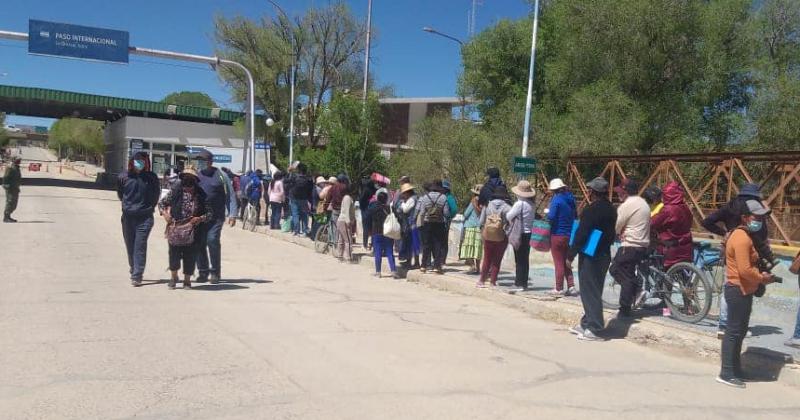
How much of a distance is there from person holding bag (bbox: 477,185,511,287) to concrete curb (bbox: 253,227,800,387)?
38cm

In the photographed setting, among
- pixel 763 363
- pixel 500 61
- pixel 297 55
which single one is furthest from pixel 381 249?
pixel 297 55

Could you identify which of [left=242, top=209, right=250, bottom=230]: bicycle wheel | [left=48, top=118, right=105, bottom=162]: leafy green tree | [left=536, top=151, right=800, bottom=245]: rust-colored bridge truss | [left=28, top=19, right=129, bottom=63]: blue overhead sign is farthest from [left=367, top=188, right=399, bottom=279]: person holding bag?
[left=48, top=118, right=105, bottom=162]: leafy green tree

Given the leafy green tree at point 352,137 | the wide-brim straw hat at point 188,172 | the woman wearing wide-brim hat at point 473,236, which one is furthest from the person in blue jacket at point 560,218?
the leafy green tree at point 352,137

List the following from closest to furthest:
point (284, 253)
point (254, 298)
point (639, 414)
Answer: point (639, 414) < point (254, 298) < point (284, 253)

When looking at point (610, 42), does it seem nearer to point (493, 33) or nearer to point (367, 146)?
point (493, 33)

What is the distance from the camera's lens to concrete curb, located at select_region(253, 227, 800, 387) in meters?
6.39

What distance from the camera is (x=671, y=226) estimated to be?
8.05m

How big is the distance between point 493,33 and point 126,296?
891 inches

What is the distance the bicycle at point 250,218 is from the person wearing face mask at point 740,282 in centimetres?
1585

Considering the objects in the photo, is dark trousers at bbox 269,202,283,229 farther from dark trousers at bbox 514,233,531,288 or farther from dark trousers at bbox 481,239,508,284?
dark trousers at bbox 514,233,531,288

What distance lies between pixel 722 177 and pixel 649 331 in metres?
9.93

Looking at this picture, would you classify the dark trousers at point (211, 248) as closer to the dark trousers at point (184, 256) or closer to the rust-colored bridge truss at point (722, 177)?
the dark trousers at point (184, 256)

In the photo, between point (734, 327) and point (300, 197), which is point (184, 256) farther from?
point (300, 197)

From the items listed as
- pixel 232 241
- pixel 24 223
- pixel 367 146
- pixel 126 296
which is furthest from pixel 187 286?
pixel 367 146
